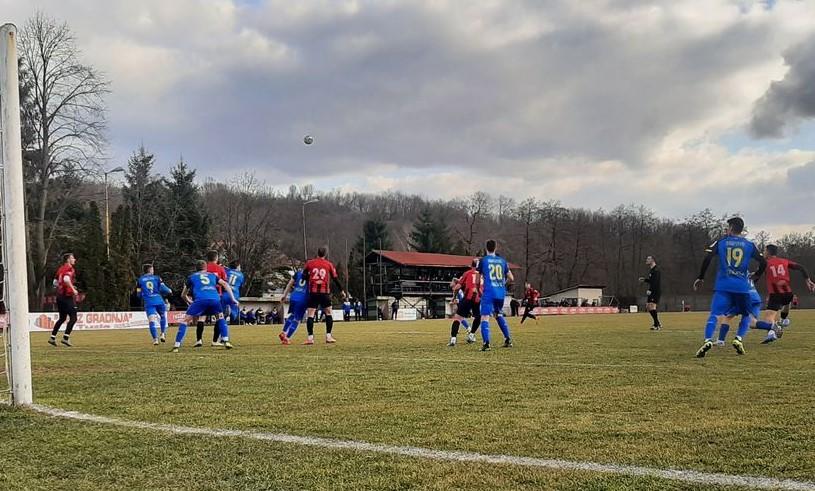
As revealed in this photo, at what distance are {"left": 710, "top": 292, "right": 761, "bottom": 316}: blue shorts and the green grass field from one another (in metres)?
1.18

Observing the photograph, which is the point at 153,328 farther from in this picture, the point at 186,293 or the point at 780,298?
the point at 780,298

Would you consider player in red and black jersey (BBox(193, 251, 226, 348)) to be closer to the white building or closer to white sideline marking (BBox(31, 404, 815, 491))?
white sideline marking (BBox(31, 404, 815, 491))

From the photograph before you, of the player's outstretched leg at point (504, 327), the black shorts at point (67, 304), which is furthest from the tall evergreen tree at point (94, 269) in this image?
the player's outstretched leg at point (504, 327)

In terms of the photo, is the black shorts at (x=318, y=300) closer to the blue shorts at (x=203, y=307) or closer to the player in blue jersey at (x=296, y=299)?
the player in blue jersey at (x=296, y=299)

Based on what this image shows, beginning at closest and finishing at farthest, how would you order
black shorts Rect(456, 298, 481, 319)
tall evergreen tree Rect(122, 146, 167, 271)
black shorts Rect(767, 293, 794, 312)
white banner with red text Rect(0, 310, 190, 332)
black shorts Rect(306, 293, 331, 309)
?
black shorts Rect(306, 293, 331, 309) → black shorts Rect(456, 298, 481, 319) → black shorts Rect(767, 293, 794, 312) → white banner with red text Rect(0, 310, 190, 332) → tall evergreen tree Rect(122, 146, 167, 271)

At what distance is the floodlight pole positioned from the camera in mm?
6230

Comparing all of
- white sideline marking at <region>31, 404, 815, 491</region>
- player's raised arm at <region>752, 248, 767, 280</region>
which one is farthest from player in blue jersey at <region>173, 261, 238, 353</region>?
Result: player's raised arm at <region>752, 248, 767, 280</region>

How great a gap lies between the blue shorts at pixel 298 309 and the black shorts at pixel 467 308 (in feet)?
12.1

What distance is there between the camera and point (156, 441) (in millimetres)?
4727

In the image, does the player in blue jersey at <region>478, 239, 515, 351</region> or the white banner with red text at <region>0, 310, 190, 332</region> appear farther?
the white banner with red text at <region>0, 310, 190, 332</region>

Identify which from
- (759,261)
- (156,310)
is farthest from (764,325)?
(156,310)

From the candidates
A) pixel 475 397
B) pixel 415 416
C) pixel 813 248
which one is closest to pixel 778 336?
pixel 475 397

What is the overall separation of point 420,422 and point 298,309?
11.8m

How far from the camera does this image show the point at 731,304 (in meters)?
10.9
